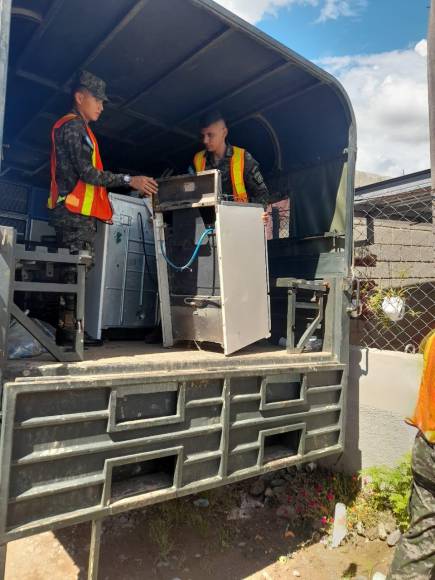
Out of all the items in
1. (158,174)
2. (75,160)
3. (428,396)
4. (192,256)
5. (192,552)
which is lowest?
(192,552)

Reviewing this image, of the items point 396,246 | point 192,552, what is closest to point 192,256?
point 192,552

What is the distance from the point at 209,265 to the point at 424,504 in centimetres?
206

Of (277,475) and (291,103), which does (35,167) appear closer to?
(291,103)

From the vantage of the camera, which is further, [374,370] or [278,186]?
[278,186]

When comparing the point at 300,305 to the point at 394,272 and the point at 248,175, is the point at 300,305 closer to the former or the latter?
the point at 248,175

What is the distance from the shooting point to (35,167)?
5004 mm

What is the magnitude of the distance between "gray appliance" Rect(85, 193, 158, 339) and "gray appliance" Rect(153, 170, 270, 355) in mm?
502

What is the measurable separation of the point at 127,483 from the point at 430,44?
3.62m

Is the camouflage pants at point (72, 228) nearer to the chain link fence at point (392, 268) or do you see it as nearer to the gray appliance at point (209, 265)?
the gray appliance at point (209, 265)

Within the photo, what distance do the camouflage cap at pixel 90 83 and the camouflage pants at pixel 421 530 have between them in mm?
3278

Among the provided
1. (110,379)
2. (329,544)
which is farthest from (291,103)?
(329,544)

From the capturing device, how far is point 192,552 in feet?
10.2

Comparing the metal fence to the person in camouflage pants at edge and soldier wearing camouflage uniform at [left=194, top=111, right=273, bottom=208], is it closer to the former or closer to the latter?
soldier wearing camouflage uniform at [left=194, top=111, right=273, bottom=208]

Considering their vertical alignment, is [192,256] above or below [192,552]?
above
